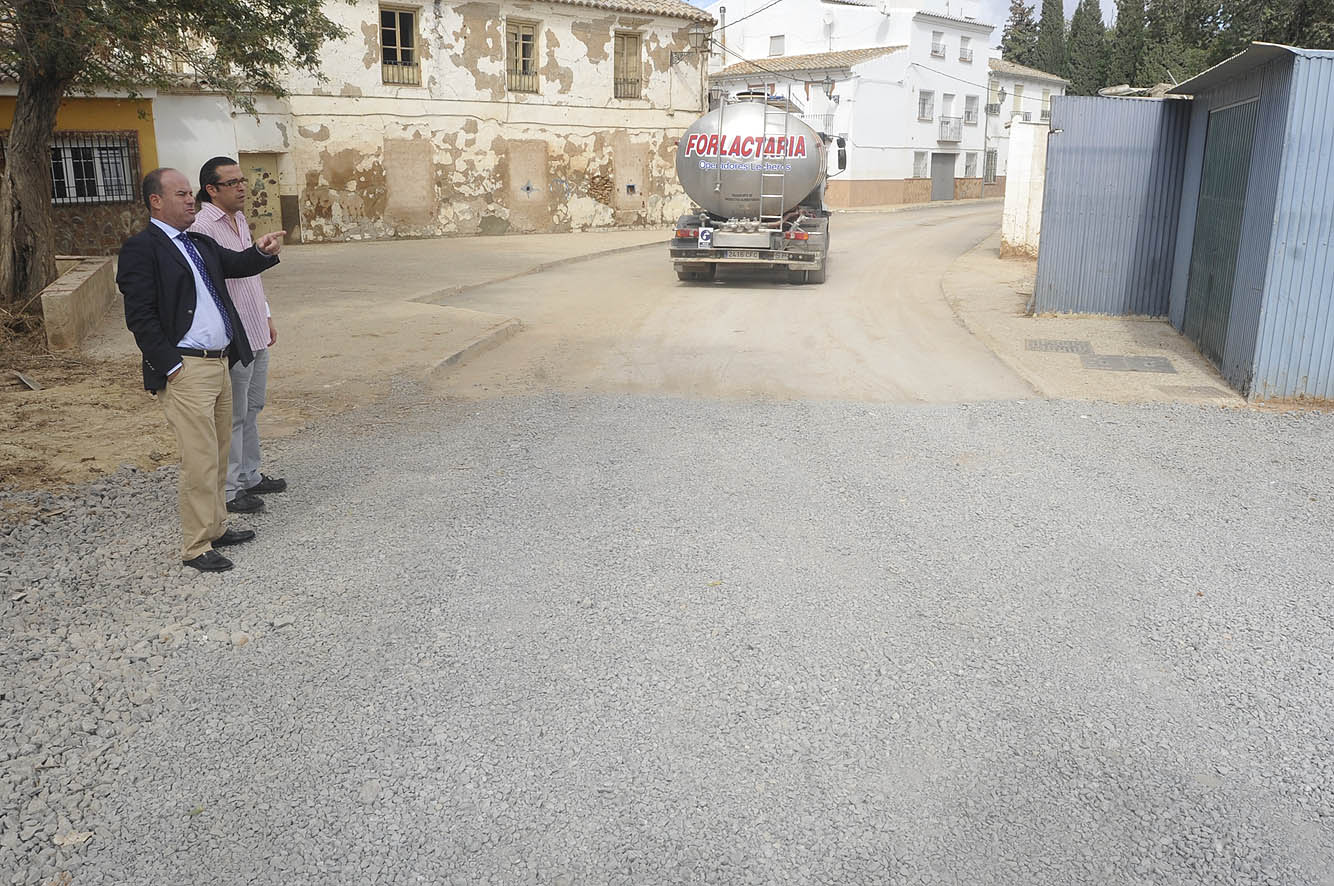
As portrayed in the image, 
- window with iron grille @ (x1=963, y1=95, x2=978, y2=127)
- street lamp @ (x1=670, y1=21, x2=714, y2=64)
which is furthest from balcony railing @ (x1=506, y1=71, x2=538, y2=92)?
window with iron grille @ (x1=963, y1=95, x2=978, y2=127)

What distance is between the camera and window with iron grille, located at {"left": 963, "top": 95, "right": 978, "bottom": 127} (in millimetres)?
47938

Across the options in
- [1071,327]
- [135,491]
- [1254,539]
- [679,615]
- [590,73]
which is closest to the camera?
[679,615]

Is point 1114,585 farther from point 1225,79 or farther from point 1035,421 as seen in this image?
point 1225,79

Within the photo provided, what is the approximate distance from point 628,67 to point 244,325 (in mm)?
24018

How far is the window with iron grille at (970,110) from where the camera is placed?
47938mm

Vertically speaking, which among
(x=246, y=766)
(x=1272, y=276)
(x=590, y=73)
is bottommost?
(x=246, y=766)

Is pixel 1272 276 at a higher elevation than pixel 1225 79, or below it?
below

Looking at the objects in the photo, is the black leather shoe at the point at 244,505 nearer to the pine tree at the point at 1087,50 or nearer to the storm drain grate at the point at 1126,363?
the storm drain grate at the point at 1126,363

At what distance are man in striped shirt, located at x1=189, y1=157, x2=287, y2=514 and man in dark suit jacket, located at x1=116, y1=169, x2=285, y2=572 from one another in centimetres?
34

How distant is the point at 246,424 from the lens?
5.70 meters

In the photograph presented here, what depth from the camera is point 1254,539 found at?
17.3 ft

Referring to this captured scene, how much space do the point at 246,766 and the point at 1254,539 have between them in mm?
4768

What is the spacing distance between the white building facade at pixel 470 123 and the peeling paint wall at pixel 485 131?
33 millimetres

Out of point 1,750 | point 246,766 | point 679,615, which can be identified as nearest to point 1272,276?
point 679,615
